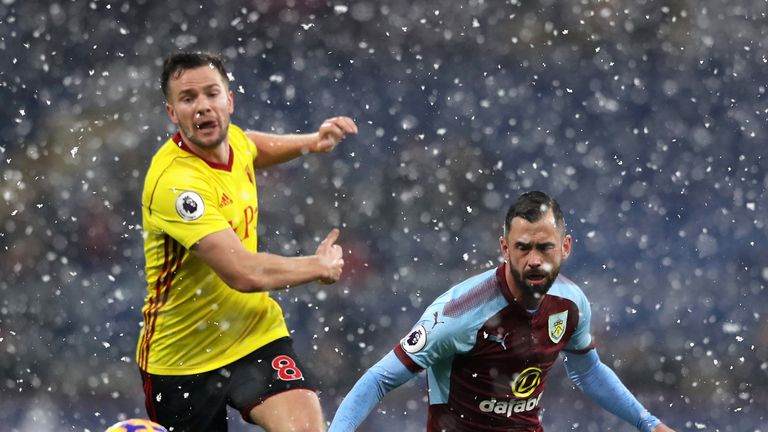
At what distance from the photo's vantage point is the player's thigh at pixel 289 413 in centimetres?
450

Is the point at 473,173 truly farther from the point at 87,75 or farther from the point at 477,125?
the point at 87,75

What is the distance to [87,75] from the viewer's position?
9.35 meters

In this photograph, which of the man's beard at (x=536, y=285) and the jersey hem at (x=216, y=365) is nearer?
the man's beard at (x=536, y=285)

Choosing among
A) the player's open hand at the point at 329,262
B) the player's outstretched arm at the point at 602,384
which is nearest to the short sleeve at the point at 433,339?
the player's open hand at the point at 329,262

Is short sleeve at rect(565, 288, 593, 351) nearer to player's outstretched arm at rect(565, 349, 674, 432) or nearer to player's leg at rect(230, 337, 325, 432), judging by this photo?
player's outstretched arm at rect(565, 349, 674, 432)

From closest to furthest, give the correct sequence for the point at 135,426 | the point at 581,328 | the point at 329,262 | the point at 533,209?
the point at 329,262, the point at 135,426, the point at 533,209, the point at 581,328

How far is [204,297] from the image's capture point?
15.2ft

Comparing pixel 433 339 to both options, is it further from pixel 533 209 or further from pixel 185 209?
pixel 185 209

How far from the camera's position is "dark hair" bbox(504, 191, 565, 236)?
4.50 metres

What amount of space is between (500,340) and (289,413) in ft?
2.73

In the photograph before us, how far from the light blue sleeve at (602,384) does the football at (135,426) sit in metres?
1.70

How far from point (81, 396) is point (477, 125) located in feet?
11.3

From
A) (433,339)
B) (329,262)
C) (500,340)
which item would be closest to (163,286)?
(329,262)

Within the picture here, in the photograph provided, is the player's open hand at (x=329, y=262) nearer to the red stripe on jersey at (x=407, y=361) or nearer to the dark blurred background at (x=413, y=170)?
the red stripe on jersey at (x=407, y=361)
